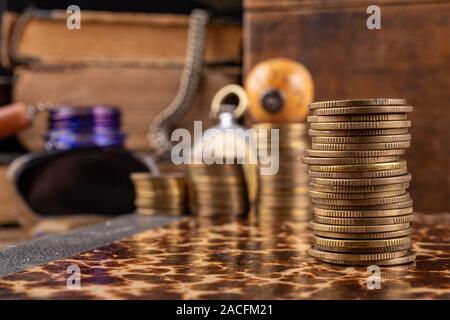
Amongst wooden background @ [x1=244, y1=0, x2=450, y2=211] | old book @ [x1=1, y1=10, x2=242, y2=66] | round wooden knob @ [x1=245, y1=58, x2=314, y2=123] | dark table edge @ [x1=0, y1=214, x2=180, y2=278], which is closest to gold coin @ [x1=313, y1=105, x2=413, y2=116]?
dark table edge @ [x1=0, y1=214, x2=180, y2=278]

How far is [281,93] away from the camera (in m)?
2.00

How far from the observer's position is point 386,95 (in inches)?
88.3

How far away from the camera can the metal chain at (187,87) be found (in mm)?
2711

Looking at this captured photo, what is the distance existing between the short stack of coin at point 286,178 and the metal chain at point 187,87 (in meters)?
0.83

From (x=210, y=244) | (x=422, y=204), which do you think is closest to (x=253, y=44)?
(x=422, y=204)

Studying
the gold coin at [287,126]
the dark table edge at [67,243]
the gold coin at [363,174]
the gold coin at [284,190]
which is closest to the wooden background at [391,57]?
the gold coin at [287,126]

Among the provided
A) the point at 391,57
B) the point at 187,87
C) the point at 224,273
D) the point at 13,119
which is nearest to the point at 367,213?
the point at 224,273

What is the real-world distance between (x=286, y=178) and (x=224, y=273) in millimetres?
810

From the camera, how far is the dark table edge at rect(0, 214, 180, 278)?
124 cm

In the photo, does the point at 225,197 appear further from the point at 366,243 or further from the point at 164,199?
the point at 366,243

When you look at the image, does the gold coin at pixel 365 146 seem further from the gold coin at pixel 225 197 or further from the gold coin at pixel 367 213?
the gold coin at pixel 225 197
